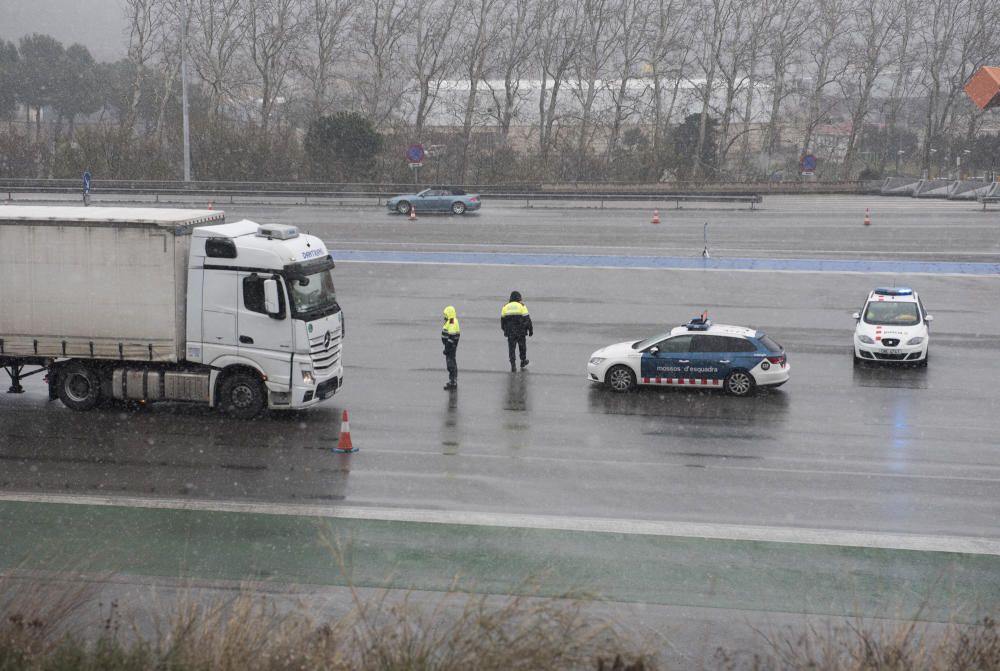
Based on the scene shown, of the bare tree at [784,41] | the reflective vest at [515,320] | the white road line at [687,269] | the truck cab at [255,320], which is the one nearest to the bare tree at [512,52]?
the bare tree at [784,41]

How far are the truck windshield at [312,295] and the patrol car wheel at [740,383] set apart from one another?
7.02 metres

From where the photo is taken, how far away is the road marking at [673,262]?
105 feet

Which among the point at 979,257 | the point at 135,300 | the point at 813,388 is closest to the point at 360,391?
the point at 135,300

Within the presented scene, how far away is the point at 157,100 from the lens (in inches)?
3142

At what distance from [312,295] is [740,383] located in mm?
7623

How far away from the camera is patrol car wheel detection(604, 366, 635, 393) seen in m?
18.5

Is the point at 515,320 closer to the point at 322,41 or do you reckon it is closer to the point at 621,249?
the point at 621,249

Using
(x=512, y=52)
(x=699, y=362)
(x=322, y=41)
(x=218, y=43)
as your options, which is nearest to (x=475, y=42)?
(x=512, y=52)

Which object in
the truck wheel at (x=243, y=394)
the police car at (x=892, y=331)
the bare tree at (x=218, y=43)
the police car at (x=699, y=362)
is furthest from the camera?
the bare tree at (x=218, y=43)

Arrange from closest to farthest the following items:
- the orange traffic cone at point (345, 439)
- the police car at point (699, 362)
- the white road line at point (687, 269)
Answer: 1. the orange traffic cone at point (345, 439)
2. the police car at point (699, 362)
3. the white road line at point (687, 269)

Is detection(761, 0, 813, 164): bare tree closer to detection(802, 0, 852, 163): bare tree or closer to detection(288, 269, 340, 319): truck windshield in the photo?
detection(802, 0, 852, 163): bare tree

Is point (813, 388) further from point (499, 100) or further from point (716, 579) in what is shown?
point (499, 100)

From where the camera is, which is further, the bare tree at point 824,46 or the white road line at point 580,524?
the bare tree at point 824,46

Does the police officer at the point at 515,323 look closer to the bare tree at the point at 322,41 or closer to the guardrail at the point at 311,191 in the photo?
the guardrail at the point at 311,191
